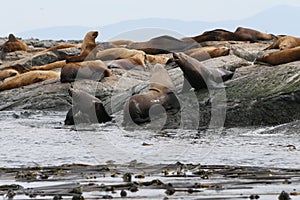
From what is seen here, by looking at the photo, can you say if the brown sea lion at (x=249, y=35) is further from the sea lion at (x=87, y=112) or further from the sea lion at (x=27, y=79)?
the sea lion at (x=87, y=112)

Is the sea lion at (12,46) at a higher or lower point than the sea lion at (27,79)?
higher

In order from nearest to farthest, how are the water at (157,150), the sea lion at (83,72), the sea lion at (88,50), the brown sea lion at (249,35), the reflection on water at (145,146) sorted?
the water at (157,150) → the reflection on water at (145,146) → the sea lion at (83,72) → the sea lion at (88,50) → the brown sea lion at (249,35)

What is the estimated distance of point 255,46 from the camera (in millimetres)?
20125

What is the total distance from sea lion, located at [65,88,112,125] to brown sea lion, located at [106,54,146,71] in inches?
210

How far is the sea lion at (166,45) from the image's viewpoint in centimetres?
2298

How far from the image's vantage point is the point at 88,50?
65.3 ft

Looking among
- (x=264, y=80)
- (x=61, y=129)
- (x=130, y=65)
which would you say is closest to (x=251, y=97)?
(x=264, y=80)

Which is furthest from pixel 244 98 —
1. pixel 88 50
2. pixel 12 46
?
pixel 12 46

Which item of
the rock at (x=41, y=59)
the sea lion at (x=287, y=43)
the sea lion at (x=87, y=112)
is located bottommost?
the sea lion at (x=87, y=112)

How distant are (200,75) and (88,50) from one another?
26.6 ft

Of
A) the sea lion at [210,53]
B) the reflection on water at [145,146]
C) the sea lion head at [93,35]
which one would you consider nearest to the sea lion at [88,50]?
the sea lion head at [93,35]

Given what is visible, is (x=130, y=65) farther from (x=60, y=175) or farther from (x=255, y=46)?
(x=60, y=175)

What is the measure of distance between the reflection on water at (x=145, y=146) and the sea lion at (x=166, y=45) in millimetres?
11206

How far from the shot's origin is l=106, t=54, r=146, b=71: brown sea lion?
18.0 m
